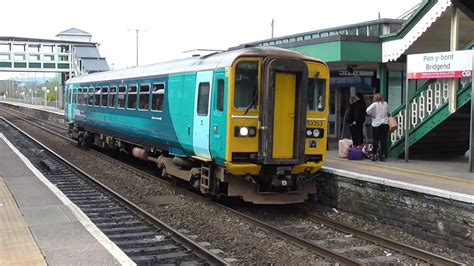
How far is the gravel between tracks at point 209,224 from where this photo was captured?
732 cm

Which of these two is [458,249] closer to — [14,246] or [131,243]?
[131,243]

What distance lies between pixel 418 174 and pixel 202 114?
4.19 meters

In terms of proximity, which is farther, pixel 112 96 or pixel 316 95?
pixel 112 96

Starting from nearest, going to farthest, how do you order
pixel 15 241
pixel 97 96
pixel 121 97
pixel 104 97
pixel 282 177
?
pixel 15 241 < pixel 282 177 < pixel 121 97 < pixel 104 97 < pixel 97 96

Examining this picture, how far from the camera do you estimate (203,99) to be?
10102 mm

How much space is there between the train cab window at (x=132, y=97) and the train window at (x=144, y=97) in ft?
1.38

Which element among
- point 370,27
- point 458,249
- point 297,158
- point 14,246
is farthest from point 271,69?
point 370,27

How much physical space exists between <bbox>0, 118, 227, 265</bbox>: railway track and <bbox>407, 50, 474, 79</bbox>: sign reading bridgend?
641 centimetres

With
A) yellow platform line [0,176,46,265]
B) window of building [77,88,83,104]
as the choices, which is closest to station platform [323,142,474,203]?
yellow platform line [0,176,46,265]

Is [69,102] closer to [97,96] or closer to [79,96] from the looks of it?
[79,96]

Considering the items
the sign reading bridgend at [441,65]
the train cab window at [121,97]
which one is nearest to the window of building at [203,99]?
the sign reading bridgend at [441,65]

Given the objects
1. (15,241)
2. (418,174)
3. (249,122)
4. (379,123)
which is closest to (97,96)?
(379,123)

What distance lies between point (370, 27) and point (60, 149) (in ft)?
43.1

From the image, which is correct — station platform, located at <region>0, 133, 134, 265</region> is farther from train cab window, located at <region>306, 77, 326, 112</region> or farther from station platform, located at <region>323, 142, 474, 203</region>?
station platform, located at <region>323, 142, 474, 203</region>
